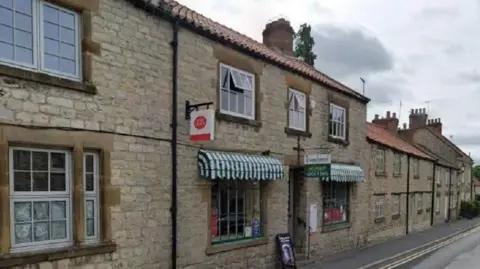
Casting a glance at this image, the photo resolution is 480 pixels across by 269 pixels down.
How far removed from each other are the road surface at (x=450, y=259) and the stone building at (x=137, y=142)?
3.92m

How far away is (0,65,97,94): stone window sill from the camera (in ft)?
21.1

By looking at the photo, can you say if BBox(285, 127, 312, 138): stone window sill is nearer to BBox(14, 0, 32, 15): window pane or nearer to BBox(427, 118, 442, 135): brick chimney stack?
BBox(14, 0, 32, 15): window pane

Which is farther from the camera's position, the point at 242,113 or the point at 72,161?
the point at 242,113

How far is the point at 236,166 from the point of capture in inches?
413

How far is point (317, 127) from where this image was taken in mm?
15016

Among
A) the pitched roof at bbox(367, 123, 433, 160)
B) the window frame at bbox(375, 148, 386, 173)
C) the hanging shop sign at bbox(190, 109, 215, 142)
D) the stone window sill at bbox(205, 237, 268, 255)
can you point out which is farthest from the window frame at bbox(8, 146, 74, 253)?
the window frame at bbox(375, 148, 386, 173)

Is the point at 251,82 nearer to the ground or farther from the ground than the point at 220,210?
farther from the ground

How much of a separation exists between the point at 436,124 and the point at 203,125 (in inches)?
1448

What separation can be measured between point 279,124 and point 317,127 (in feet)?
8.14

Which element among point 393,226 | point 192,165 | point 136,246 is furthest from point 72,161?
point 393,226

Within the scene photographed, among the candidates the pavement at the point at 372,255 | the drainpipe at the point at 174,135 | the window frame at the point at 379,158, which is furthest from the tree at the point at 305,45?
the drainpipe at the point at 174,135

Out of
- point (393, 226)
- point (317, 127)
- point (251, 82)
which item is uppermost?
Result: point (251, 82)

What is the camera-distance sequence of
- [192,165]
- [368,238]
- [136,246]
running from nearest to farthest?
[136,246], [192,165], [368,238]

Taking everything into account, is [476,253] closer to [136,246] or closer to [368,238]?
[368,238]
